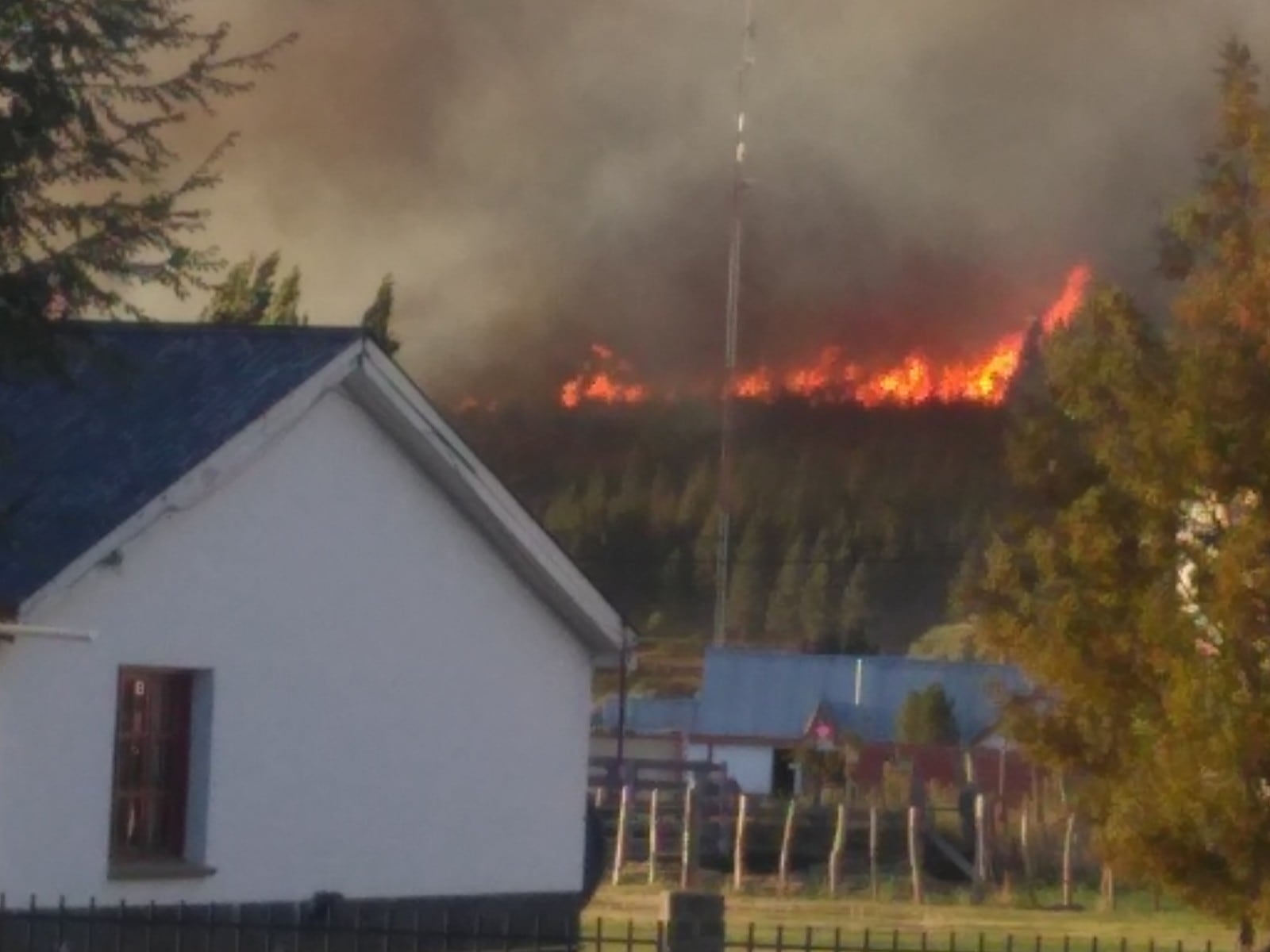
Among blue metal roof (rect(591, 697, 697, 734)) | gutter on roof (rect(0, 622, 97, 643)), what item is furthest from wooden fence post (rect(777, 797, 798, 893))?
blue metal roof (rect(591, 697, 697, 734))

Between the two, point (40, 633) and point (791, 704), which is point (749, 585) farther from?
point (40, 633)

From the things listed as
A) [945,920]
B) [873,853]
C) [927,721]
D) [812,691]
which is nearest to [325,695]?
[945,920]

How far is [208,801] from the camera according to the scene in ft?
59.5

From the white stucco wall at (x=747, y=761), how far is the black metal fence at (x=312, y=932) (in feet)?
154

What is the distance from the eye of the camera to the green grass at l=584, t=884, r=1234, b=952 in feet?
95.7

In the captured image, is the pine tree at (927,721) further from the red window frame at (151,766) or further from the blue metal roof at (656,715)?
the red window frame at (151,766)

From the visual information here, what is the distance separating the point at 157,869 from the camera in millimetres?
17688

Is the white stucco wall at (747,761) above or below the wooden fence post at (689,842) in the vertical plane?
above

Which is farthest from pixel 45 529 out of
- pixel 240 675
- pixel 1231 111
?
pixel 1231 111

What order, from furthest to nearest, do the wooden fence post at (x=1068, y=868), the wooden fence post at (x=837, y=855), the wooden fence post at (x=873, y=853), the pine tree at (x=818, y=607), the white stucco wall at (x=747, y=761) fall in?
the pine tree at (x=818, y=607) < the white stucco wall at (x=747, y=761) < the wooden fence post at (x=837, y=855) < the wooden fence post at (x=873, y=853) < the wooden fence post at (x=1068, y=868)

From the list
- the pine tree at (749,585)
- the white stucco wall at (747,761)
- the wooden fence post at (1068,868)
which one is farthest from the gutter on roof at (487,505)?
the pine tree at (749,585)

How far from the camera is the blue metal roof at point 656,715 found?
72062 millimetres

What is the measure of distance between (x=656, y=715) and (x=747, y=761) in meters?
6.27

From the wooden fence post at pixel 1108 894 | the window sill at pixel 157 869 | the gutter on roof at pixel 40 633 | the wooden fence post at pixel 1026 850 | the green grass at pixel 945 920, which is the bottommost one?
the green grass at pixel 945 920
